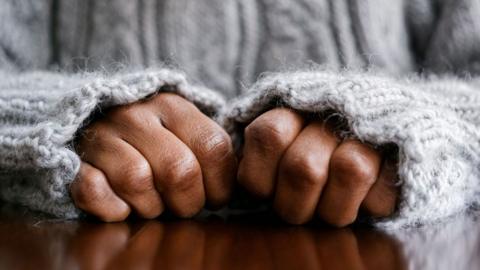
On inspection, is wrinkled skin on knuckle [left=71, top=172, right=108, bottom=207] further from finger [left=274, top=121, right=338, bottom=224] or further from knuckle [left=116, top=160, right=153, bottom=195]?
finger [left=274, top=121, right=338, bottom=224]

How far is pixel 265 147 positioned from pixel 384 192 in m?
0.09

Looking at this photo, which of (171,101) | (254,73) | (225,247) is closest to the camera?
(225,247)

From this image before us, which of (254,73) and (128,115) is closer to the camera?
(128,115)

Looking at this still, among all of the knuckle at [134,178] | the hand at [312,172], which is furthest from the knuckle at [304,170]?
the knuckle at [134,178]

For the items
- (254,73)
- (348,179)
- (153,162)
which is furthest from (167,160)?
(254,73)

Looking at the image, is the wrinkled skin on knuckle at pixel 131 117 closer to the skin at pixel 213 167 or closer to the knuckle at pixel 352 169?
the skin at pixel 213 167

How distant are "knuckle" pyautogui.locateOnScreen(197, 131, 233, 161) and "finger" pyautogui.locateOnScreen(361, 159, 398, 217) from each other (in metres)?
0.11

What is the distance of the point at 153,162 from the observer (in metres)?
0.50

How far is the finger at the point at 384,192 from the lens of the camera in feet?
1.58

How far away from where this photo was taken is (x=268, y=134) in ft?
1.59

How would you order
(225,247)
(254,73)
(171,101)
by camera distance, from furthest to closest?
1. (254,73)
2. (171,101)
3. (225,247)

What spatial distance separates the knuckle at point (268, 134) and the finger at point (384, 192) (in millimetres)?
71

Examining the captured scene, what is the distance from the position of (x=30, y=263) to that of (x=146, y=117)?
0.57 ft

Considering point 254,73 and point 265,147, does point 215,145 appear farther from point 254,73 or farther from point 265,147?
point 254,73
